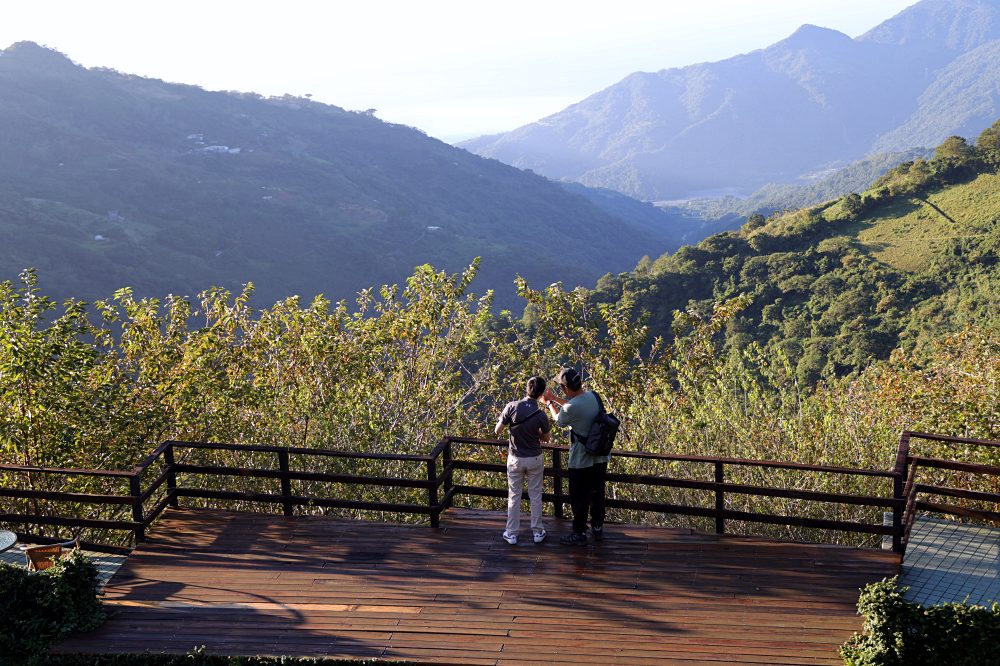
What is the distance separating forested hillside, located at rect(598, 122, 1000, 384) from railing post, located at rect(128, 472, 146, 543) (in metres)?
31.1

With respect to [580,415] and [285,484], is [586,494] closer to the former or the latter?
[580,415]

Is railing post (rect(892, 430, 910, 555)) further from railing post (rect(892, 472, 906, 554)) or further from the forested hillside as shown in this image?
the forested hillside

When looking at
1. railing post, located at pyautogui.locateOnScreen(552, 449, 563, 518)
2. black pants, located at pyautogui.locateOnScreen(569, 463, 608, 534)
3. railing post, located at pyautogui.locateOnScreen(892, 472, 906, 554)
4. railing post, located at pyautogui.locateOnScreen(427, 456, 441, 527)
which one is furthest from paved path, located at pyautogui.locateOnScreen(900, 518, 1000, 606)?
railing post, located at pyautogui.locateOnScreen(427, 456, 441, 527)

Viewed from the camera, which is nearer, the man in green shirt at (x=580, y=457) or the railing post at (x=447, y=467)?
the man in green shirt at (x=580, y=457)

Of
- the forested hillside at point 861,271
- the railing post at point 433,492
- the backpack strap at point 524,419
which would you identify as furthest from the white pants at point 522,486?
the forested hillside at point 861,271

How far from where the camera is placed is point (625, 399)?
1445 centimetres

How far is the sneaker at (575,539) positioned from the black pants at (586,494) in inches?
1.5

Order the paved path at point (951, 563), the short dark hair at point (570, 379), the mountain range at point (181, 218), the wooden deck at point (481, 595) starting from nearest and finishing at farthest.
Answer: the wooden deck at point (481, 595) → the paved path at point (951, 563) → the short dark hair at point (570, 379) → the mountain range at point (181, 218)

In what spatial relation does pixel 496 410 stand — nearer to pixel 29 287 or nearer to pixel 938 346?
pixel 29 287

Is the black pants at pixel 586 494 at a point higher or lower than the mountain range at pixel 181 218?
lower

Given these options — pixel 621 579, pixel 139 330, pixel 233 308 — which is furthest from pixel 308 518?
pixel 233 308

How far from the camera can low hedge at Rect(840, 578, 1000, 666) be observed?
5789mm

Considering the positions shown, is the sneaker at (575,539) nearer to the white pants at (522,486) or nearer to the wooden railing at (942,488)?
the white pants at (522,486)

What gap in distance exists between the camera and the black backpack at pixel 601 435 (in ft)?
25.5
